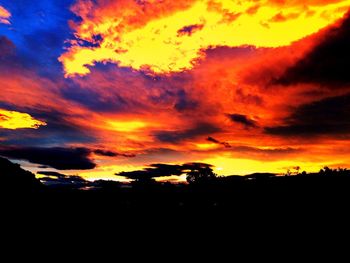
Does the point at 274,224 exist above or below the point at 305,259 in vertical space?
above

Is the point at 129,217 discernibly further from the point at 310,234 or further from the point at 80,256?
the point at 310,234

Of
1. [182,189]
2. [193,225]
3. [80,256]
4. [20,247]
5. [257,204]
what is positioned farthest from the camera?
[182,189]

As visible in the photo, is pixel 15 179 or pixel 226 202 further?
pixel 226 202

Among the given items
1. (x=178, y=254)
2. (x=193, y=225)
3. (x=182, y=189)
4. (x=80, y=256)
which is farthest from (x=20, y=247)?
(x=182, y=189)

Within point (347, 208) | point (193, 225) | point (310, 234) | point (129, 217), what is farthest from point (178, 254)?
point (347, 208)

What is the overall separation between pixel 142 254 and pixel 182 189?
74.3 ft

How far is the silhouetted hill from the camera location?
2255 centimetres

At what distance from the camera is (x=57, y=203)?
78.0 ft

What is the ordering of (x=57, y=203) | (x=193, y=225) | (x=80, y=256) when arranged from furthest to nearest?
(x=193, y=225), (x=57, y=203), (x=80, y=256)

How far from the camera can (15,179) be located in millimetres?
23875

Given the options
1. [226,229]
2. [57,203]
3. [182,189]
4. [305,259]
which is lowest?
[305,259]

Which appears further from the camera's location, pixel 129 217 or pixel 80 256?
pixel 129 217

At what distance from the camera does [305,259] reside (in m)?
19.9

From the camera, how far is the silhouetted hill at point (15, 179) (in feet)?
74.0
